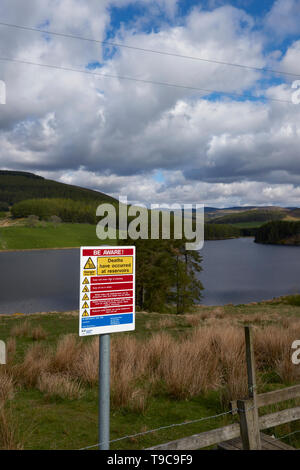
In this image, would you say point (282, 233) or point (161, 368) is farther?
point (282, 233)

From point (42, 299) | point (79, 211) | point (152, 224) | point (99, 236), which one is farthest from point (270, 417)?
point (79, 211)

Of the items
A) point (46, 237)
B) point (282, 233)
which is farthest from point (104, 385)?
point (282, 233)

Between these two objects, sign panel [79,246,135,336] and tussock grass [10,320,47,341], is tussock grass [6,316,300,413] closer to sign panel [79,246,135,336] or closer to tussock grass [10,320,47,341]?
sign panel [79,246,135,336]

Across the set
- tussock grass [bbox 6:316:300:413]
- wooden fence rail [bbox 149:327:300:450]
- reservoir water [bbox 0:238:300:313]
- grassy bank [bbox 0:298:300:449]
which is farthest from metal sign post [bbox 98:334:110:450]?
reservoir water [bbox 0:238:300:313]

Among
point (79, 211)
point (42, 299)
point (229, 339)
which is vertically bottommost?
point (42, 299)

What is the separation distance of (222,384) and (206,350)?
1.08 m

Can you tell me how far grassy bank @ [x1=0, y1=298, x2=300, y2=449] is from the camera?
5023mm

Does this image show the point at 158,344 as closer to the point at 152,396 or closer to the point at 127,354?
the point at 127,354

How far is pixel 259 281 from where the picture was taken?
2265 inches

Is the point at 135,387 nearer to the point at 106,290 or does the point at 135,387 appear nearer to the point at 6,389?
the point at 6,389

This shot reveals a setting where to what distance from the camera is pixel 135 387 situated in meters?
6.44

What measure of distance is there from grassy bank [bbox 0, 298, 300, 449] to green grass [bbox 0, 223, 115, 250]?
4286 inches

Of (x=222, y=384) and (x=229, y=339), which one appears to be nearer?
(x=222, y=384)

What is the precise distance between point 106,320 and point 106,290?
284mm
